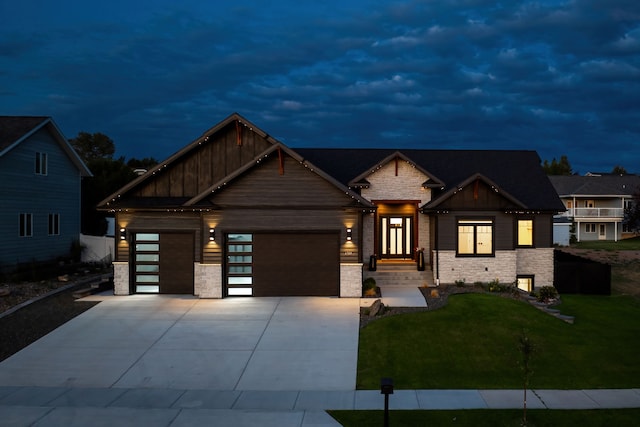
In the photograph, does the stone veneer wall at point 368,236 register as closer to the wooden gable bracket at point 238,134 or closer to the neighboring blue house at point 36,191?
the wooden gable bracket at point 238,134

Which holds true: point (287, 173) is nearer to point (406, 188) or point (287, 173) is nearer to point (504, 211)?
point (406, 188)

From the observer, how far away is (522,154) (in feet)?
89.0

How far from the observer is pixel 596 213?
5147 cm

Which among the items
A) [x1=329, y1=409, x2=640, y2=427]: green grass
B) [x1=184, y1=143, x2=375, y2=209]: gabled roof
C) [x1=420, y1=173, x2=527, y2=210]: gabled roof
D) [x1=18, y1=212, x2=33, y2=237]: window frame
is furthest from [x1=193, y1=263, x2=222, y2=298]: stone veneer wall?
[x1=18, y1=212, x2=33, y2=237]: window frame

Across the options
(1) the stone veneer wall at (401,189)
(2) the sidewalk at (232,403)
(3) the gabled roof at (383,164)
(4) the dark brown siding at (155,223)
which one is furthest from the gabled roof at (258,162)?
(2) the sidewalk at (232,403)

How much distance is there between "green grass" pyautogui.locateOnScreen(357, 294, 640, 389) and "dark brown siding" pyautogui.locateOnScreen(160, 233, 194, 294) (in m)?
9.05

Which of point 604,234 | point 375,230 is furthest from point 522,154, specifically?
point 604,234

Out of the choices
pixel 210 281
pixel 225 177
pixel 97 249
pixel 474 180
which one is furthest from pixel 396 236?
pixel 97 249

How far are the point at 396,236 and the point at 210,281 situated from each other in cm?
1022

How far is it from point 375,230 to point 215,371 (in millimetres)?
13922

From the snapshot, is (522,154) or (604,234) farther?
(604,234)

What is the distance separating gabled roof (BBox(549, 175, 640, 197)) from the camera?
52.4 metres

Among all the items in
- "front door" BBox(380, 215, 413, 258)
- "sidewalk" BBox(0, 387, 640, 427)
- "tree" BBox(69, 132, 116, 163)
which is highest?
"tree" BBox(69, 132, 116, 163)

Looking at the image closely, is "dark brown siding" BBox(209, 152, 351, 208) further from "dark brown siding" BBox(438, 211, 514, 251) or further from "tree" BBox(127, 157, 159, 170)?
"tree" BBox(127, 157, 159, 170)
